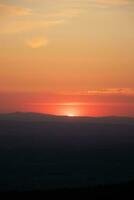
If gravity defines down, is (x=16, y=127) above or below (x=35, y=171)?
below

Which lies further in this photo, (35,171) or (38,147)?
(38,147)

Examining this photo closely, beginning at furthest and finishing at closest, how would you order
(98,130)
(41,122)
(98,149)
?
1. (41,122)
2. (98,130)
3. (98,149)

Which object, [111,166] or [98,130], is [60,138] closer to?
[98,130]

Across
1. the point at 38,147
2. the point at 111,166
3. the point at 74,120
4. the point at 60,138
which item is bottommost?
the point at 74,120

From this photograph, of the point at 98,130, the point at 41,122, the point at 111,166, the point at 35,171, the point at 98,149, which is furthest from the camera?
the point at 41,122

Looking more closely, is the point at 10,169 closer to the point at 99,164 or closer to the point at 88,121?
the point at 99,164

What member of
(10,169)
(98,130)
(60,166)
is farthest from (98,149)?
(98,130)
